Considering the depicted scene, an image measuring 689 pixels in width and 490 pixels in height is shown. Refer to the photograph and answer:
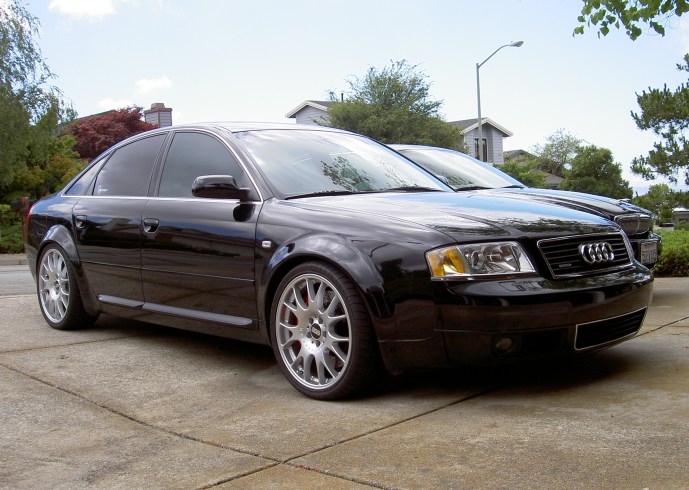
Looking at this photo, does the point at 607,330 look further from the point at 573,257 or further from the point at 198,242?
the point at 198,242

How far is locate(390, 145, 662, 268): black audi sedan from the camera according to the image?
6477mm

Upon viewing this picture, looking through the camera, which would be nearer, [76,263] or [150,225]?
[150,225]

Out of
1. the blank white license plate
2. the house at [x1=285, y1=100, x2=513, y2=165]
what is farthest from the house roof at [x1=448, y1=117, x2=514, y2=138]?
the blank white license plate

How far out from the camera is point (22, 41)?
89.8 ft

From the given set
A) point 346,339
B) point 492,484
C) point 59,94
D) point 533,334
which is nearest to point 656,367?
point 533,334

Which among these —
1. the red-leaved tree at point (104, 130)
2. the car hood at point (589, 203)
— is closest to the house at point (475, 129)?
the red-leaved tree at point (104, 130)

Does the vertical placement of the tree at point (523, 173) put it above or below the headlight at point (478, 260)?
above

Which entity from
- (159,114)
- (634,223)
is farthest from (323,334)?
(159,114)

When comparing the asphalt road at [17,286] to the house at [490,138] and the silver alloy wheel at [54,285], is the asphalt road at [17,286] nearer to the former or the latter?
the silver alloy wheel at [54,285]

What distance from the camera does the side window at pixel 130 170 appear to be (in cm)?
588

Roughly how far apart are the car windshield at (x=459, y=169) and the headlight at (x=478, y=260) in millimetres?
3957

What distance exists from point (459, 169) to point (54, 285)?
4.13m

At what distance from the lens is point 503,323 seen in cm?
392

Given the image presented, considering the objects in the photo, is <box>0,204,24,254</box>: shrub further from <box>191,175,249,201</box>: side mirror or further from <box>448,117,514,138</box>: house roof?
<box>448,117,514,138</box>: house roof
